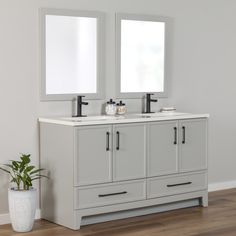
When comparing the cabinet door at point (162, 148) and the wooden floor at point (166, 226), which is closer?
the wooden floor at point (166, 226)

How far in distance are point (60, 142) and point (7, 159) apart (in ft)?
1.42

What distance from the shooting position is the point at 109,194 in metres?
4.78

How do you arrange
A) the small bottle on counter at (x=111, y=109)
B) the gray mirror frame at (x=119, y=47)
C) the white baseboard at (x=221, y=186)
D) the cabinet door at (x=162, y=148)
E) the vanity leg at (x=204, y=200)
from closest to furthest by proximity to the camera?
1. the cabinet door at (x=162, y=148)
2. the small bottle on counter at (x=111, y=109)
3. the gray mirror frame at (x=119, y=47)
4. the vanity leg at (x=204, y=200)
5. the white baseboard at (x=221, y=186)

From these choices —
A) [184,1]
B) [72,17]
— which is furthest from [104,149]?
[184,1]

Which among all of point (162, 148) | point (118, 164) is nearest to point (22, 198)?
point (118, 164)

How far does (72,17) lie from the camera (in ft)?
16.4

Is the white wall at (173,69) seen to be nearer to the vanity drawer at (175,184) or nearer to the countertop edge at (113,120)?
the countertop edge at (113,120)

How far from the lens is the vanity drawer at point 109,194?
4.64m

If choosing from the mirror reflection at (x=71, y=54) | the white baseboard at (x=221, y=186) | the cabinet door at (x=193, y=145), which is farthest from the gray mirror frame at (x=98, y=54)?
the white baseboard at (x=221, y=186)

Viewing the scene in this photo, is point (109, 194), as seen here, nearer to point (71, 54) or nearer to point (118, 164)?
point (118, 164)

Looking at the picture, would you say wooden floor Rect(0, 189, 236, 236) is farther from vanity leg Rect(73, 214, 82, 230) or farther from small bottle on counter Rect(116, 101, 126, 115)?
small bottle on counter Rect(116, 101, 126, 115)

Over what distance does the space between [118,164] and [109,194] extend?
24 cm

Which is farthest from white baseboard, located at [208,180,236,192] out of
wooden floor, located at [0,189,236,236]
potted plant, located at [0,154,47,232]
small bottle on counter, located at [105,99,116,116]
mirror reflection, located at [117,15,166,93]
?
potted plant, located at [0,154,47,232]

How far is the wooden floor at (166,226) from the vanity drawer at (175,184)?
0.57 ft
